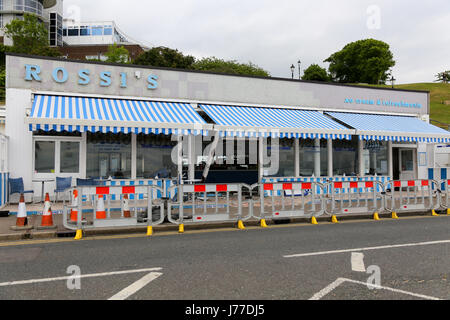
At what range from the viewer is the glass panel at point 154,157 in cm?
1365

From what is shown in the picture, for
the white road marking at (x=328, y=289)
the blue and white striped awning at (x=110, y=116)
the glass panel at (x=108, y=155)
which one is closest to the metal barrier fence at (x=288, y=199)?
the blue and white striped awning at (x=110, y=116)

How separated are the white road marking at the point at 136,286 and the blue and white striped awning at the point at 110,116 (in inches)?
269

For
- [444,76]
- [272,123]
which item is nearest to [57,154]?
[272,123]

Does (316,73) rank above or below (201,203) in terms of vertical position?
above

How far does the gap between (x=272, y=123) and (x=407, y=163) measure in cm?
898

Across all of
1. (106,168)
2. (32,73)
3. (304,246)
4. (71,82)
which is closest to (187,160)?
(106,168)

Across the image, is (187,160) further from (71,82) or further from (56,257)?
(56,257)

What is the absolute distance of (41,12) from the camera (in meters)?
70.8

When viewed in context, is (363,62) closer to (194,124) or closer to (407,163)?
(407,163)

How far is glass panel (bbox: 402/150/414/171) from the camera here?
18.2 m

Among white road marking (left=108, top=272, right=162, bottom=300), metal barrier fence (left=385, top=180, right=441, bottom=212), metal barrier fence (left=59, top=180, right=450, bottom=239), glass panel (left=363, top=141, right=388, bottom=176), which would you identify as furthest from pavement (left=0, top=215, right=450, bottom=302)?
glass panel (left=363, top=141, right=388, bottom=176)

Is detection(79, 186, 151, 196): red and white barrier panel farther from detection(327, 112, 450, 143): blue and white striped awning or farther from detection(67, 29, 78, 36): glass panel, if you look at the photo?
detection(67, 29, 78, 36): glass panel

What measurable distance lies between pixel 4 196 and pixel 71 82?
437cm
